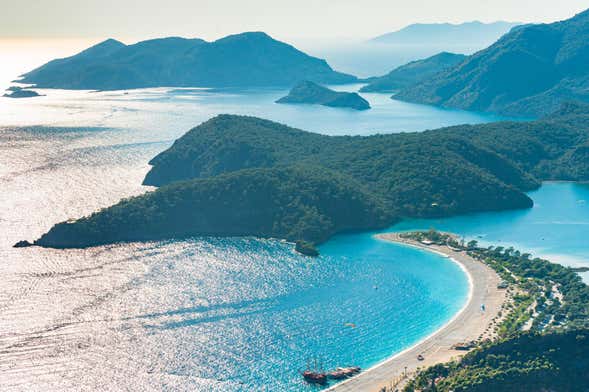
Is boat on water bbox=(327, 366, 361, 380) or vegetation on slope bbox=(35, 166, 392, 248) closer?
boat on water bbox=(327, 366, 361, 380)

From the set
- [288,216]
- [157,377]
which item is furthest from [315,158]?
[157,377]

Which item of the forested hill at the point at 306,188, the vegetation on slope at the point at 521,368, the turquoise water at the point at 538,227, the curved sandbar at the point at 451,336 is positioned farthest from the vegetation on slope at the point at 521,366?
the forested hill at the point at 306,188

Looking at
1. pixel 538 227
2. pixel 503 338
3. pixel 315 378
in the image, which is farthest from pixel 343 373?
pixel 538 227

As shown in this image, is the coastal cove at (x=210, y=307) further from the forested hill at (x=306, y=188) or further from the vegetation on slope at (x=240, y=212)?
the forested hill at (x=306, y=188)

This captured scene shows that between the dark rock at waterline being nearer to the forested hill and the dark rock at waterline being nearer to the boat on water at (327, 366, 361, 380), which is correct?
the forested hill

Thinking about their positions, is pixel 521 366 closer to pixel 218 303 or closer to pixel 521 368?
pixel 521 368

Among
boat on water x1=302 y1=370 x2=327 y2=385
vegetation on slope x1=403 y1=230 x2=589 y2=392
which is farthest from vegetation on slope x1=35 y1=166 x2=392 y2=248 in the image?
vegetation on slope x1=403 y1=230 x2=589 y2=392
